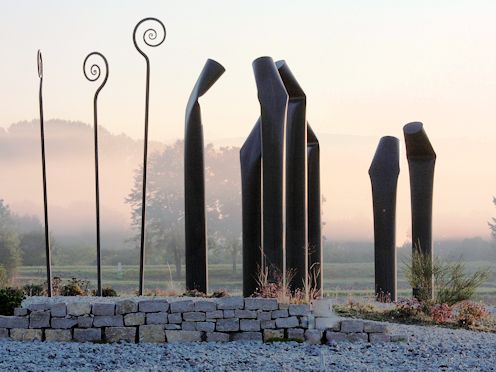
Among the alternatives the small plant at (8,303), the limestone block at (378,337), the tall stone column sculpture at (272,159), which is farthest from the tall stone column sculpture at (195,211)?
the limestone block at (378,337)

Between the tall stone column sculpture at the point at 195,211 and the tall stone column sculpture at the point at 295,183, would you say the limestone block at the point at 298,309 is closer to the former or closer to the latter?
the tall stone column sculpture at the point at 295,183

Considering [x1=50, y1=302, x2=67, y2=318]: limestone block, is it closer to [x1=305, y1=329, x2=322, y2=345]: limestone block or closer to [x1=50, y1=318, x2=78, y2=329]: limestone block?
[x1=50, y1=318, x2=78, y2=329]: limestone block

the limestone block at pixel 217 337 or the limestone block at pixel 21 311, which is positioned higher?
the limestone block at pixel 21 311

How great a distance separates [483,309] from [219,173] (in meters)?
21.6

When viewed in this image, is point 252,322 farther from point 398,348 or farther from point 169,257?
point 169,257

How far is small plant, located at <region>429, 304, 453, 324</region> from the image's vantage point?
46.4ft

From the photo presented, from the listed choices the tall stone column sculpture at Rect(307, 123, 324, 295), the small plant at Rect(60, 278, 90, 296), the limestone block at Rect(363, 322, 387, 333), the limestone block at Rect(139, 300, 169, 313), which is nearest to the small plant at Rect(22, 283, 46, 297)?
the small plant at Rect(60, 278, 90, 296)

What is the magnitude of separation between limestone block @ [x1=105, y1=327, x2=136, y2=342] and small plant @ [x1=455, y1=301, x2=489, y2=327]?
221 inches

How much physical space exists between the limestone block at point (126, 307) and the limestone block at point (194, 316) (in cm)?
70

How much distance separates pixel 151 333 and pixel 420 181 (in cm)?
765

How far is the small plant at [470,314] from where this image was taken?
1435cm

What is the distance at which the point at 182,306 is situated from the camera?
12023 millimetres

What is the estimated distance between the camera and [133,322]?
1198 centimetres

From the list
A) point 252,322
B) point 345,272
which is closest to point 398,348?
point 252,322
